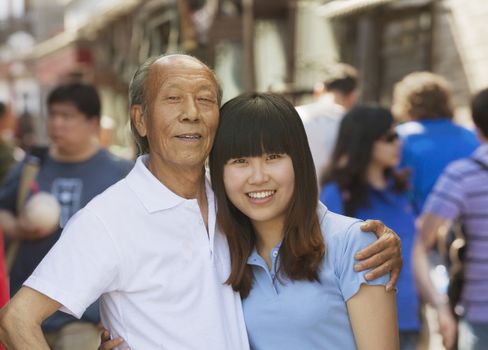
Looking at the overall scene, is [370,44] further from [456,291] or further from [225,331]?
[225,331]

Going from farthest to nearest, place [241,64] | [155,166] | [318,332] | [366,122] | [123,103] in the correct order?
1. [123,103]
2. [241,64]
3. [366,122]
4. [155,166]
5. [318,332]

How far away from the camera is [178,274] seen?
8.40 ft

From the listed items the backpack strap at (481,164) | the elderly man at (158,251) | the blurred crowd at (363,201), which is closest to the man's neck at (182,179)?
the elderly man at (158,251)

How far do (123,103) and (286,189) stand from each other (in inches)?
754

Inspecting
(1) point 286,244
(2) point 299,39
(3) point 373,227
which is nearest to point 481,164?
(3) point 373,227

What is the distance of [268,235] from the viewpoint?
278cm

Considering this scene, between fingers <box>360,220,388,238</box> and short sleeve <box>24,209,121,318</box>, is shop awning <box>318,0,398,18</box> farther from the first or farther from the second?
short sleeve <box>24,209,121,318</box>

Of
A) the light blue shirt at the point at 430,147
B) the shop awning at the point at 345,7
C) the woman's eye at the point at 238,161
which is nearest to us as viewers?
the woman's eye at the point at 238,161

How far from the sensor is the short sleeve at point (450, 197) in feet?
12.4

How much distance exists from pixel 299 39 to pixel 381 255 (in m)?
9.30

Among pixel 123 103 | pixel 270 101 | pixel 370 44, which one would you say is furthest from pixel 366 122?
pixel 123 103

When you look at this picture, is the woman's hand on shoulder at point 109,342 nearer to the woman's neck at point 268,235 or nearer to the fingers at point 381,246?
the woman's neck at point 268,235

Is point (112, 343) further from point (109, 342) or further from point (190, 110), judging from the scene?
point (190, 110)

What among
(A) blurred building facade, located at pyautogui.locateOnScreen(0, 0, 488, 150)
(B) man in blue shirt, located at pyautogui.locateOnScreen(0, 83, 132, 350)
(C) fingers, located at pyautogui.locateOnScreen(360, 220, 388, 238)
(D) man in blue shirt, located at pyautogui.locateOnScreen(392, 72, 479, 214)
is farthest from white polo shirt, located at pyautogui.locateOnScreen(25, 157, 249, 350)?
(A) blurred building facade, located at pyautogui.locateOnScreen(0, 0, 488, 150)
